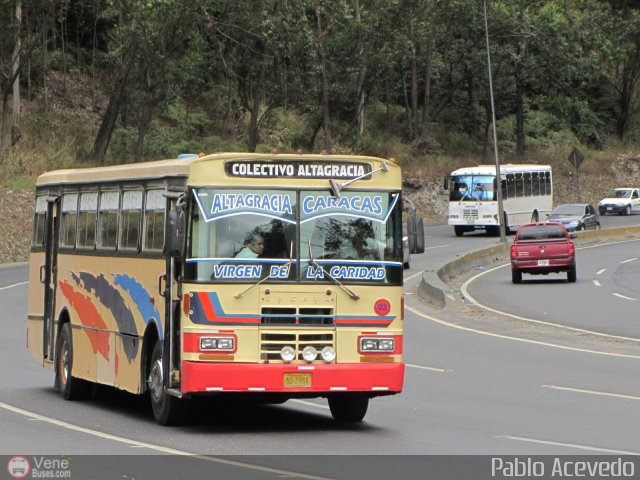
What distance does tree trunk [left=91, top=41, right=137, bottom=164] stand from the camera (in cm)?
5603

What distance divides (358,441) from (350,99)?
64.4 meters

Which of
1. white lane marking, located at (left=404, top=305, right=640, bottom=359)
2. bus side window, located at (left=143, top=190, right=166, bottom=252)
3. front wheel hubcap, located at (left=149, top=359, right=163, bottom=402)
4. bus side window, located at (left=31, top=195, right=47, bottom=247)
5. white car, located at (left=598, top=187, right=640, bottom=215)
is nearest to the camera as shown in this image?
front wheel hubcap, located at (left=149, top=359, right=163, bottom=402)

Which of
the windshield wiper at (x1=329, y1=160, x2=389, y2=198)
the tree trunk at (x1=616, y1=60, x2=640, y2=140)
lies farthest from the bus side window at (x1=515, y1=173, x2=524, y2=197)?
the windshield wiper at (x1=329, y1=160, x2=389, y2=198)

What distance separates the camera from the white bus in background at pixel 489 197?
63.4 metres

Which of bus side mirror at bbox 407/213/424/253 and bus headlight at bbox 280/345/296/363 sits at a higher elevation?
bus side mirror at bbox 407/213/424/253

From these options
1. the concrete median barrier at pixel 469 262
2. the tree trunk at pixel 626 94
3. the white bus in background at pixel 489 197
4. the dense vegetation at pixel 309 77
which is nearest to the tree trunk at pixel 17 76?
the dense vegetation at pixel 309 77

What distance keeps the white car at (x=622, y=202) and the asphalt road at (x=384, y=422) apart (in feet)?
190

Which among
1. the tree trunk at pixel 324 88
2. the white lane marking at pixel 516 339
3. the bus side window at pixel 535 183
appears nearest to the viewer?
the white lane marking at pixel 516 339

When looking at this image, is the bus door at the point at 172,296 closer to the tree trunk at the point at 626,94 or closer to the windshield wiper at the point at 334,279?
the windshield wiper at the point at 334,279

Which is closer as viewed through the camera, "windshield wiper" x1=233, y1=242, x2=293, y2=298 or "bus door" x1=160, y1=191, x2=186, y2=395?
"bus door" x1=160, y1=191, x2=186, y2=395

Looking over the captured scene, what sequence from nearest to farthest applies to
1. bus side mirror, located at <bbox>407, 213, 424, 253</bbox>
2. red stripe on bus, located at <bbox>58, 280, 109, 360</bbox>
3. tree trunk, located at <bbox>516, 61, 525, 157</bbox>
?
bus side mirror, located at <bbox>407, 213, 424, 253</bbox>, red stripe on bus, located at <bbox>58, 280, 109, 360</bbox>, tree trunk, located at <bbox>516, 61, 525, 157</bbox>

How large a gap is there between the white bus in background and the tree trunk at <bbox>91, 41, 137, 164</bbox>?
14825mm

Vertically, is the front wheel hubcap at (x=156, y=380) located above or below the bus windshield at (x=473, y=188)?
below
